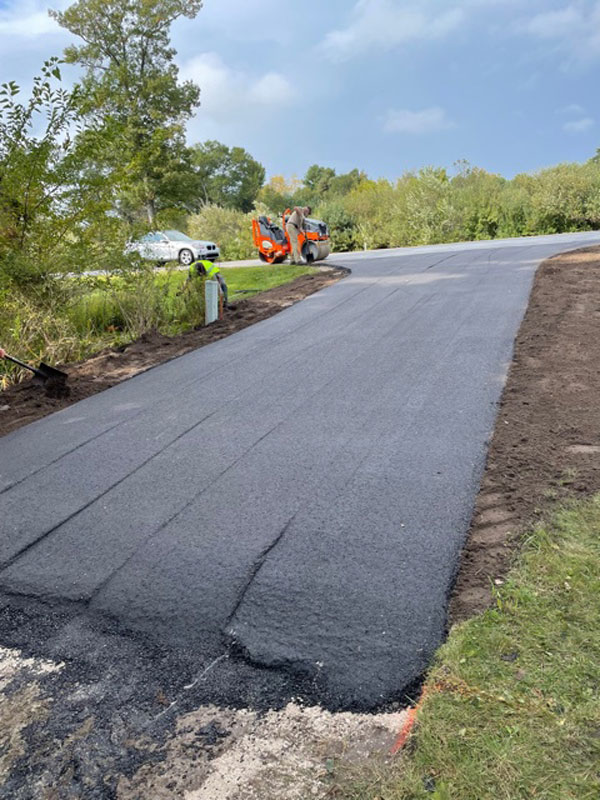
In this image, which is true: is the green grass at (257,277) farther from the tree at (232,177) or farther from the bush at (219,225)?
the tree at (232,177)

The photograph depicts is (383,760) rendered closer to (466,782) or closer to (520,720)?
(466,782)

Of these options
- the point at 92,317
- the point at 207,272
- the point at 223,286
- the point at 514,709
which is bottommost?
the point at 514,709

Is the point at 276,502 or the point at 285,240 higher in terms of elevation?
the point at 285,240

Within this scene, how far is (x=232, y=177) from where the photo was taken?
6725 centimetres

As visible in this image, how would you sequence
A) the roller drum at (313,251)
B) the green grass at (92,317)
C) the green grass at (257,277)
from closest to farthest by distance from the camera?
1. the green grass at (92,317)
2. the green grass at (257,277)
3. the roller drum at (313,251)

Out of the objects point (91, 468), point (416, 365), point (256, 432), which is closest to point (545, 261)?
point (416, 365)

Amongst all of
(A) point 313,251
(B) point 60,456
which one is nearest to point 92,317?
(B) point 60,456

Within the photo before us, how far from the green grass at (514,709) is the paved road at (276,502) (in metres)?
0.21

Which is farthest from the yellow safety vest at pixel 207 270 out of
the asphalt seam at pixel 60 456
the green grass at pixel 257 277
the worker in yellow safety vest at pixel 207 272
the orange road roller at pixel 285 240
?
the orange road roller at pixel 285 240

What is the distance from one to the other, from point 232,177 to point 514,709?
7020 centimetres

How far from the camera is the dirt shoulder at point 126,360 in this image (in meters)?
6.47

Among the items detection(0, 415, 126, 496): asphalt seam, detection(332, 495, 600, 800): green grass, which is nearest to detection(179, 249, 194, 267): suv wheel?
detection(0, 415, 126, 496): asphalt seam

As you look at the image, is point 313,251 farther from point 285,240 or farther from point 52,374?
point 52,374

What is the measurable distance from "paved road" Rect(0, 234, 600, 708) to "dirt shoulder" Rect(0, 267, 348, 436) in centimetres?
38
